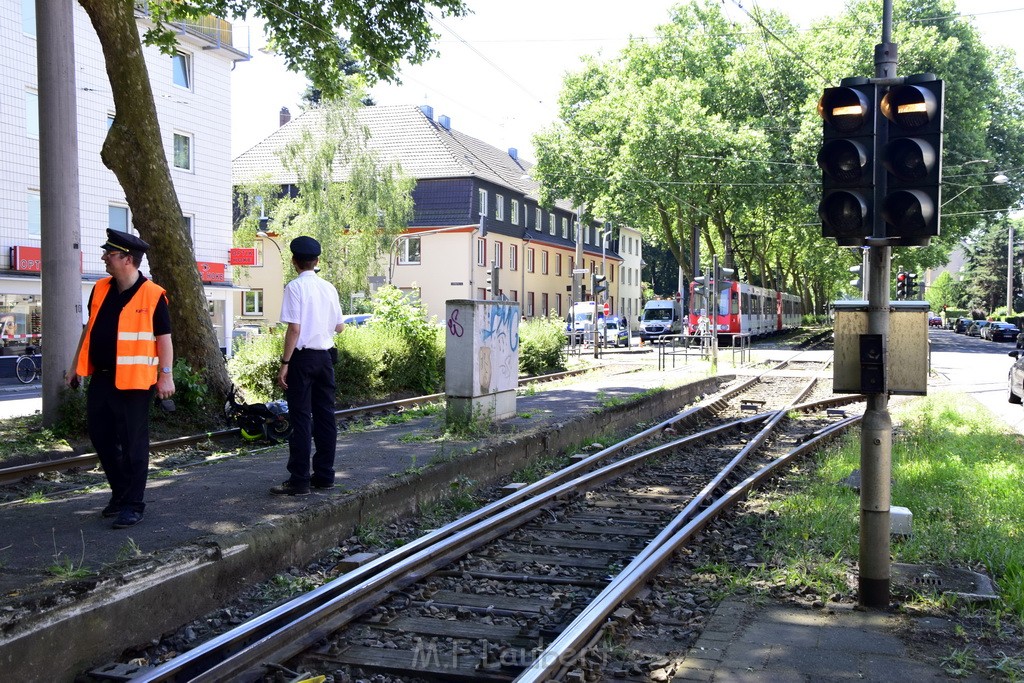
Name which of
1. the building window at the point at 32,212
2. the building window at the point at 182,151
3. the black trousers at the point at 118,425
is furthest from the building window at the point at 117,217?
the black trousers at the point at 118,425

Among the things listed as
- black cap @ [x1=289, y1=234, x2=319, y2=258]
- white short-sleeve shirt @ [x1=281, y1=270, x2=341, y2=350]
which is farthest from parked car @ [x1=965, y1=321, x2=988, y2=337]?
black cap @ [x1=289, y1=234, x2=319, y2=258]

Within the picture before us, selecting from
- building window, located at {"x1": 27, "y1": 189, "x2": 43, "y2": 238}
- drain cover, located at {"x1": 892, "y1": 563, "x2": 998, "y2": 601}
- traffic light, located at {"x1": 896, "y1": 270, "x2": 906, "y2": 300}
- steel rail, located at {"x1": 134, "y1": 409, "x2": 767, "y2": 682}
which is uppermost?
building window, located at {"x1": 27, "y1": 189, "x2": 43, "y2": 238}

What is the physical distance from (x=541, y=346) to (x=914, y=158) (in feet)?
66.1

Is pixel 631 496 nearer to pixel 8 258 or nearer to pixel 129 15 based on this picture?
pixel 129 15

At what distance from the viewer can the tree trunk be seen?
41.7 ft

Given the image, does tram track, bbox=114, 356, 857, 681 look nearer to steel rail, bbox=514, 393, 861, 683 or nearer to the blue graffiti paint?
steel rail, bbox=514, 393, 861, 683

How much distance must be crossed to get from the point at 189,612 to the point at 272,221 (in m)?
42.4

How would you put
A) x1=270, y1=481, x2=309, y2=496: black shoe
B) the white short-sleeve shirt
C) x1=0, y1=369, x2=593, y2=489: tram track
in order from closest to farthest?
the white short-sleeve shirt → x1=270, y1=481, x2=309, y2=496: black shoe → x1=0, y1=369, x2=593, y2=489: tram track

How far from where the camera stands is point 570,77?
49594mm

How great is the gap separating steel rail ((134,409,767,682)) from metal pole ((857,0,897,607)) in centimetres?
252

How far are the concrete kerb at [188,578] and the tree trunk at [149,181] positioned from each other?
5861 mm

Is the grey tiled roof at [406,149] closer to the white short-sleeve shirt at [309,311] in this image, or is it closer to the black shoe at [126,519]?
the white short-sleeve shirt at [309,311]

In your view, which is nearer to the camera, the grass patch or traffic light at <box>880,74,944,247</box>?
traffic light at <box>880,74,944,247</box>

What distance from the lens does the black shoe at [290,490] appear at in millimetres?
7281
